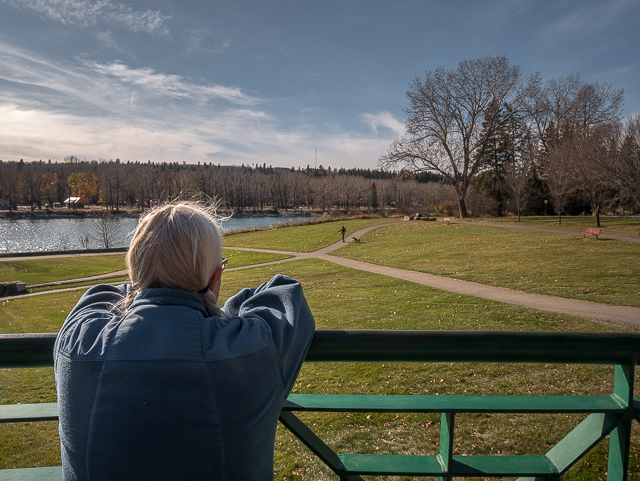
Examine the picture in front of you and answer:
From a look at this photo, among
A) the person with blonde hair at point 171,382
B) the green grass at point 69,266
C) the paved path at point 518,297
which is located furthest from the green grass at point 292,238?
the person with blonde hair at point 171,382

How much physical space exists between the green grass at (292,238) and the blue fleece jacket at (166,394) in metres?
27.2

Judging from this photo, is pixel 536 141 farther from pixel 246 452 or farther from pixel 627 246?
pixel 246 452

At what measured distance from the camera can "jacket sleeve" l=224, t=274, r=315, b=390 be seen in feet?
4.10

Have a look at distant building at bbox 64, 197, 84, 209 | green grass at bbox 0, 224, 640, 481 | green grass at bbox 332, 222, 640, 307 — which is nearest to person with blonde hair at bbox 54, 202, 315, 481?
green grass at bbox 0, 224, 640, 481

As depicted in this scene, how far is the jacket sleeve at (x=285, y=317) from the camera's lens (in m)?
1.25

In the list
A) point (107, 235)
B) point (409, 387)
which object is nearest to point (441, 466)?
point (409, 387)

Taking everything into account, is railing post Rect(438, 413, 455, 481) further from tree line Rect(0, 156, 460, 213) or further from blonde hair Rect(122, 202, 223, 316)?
tree line Rect(0, 156, 460, 213)

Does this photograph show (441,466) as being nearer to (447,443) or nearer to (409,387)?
(447,443)

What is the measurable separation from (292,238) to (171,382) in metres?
34.1

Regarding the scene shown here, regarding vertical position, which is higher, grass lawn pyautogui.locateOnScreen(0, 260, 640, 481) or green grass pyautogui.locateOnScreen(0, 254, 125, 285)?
grass lawn pyautogui.locateOnScreen(0, 260, 640, 481)

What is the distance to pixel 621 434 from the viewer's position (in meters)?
1.60

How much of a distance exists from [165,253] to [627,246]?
2405cm

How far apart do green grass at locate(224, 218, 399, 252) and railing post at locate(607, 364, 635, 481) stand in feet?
88.1

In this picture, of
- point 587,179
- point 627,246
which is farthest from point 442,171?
point 627,246
